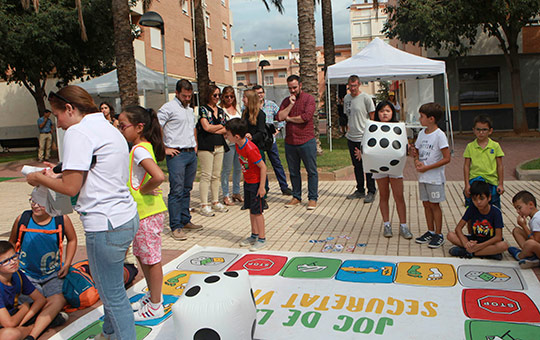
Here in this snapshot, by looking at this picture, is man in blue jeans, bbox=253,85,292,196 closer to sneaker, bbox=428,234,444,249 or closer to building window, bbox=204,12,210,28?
sneaker, bbox=428,234,444,249

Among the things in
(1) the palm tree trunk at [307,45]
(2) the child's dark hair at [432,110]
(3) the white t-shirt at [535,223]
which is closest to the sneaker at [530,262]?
(3) the white t-shirt at [535,223]

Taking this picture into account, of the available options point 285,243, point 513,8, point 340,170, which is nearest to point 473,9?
point 513,8

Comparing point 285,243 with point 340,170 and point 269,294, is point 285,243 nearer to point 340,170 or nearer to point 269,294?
point 269,294

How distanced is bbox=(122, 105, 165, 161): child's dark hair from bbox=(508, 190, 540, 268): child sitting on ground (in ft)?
11.3

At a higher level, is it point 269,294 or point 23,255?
point 23,255

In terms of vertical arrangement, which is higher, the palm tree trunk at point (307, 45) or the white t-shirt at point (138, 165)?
the palm tree trunk at point (307, 45)

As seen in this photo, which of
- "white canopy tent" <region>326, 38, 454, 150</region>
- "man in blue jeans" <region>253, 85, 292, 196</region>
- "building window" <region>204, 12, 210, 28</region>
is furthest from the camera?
"building window" <region>204, 12, 210, 28</region>

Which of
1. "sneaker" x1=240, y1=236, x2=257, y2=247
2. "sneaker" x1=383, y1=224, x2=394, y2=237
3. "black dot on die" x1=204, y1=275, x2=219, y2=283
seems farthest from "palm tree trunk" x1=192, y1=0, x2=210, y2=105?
"black dot on die" x1=204, y1=275, x2=219, y2=283

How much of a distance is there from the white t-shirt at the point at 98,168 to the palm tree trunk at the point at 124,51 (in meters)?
9.27

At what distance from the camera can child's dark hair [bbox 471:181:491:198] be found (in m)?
4.38

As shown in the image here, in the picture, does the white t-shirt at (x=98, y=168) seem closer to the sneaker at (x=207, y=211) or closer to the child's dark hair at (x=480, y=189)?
the child's dark hair at (x=480, y=189)

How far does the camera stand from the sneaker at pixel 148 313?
12.0 ft

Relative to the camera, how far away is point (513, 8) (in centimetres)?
1509

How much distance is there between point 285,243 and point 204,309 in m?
2.94
